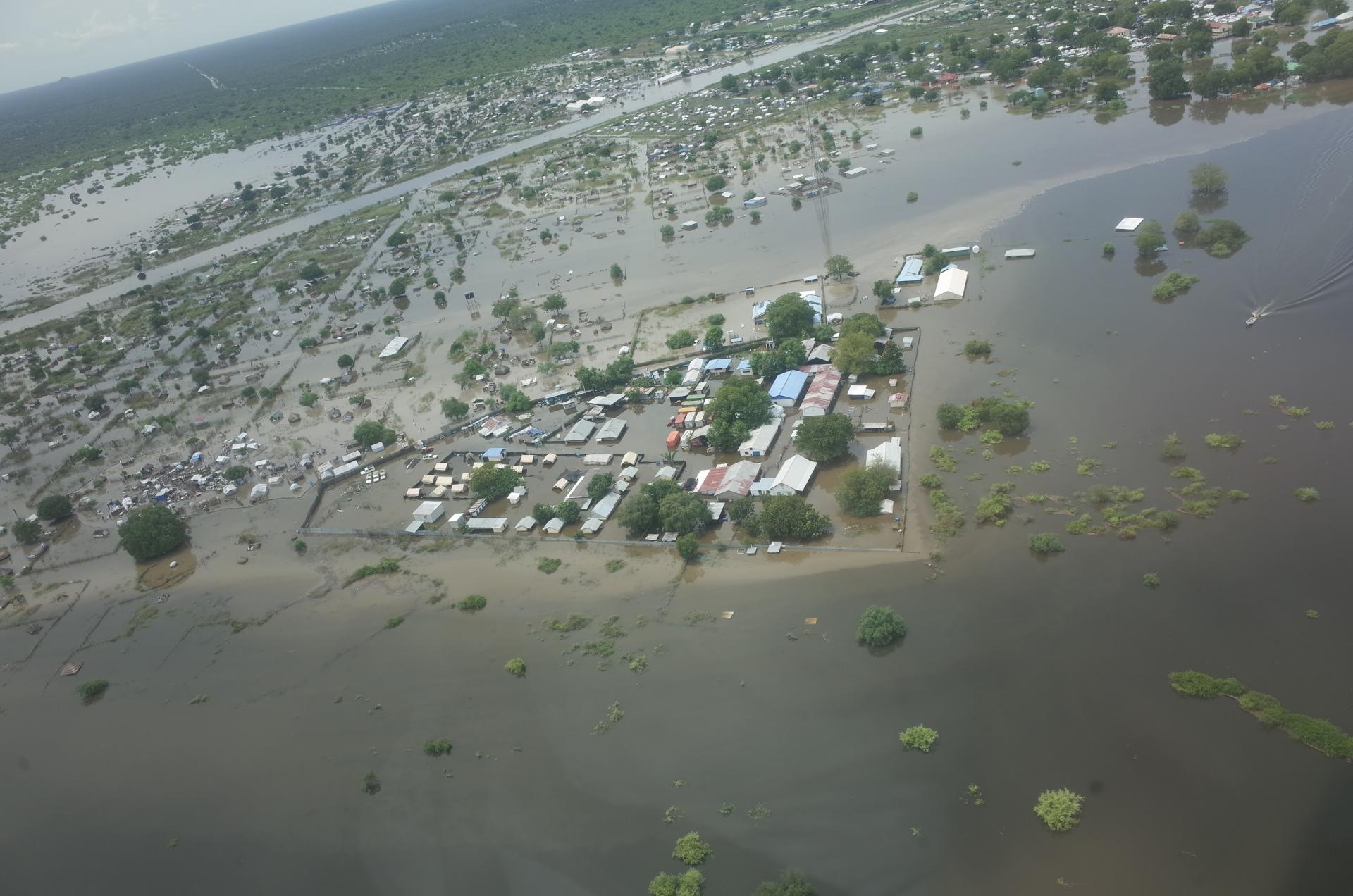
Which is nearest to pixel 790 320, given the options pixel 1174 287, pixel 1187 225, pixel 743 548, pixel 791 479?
pixel 791 479

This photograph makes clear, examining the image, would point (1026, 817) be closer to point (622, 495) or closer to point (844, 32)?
point (622, 495)

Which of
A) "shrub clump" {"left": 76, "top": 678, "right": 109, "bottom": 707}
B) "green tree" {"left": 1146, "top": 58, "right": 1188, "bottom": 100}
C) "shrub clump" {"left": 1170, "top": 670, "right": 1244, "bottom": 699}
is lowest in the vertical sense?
"shrub clump" {"left": 1170, "top": 670, "right": 1244, "bottom": 699}

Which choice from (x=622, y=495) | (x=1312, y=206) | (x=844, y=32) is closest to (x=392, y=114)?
(x=844, y=32)

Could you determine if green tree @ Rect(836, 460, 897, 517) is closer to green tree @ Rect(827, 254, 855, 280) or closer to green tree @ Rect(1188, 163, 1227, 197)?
green tree @ Rect(827, 254, 855, 280)

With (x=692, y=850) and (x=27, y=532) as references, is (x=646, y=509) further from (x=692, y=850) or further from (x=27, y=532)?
(x=27, y=532)

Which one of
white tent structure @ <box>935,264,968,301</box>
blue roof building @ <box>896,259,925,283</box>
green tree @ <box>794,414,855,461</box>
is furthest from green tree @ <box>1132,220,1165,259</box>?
green tree @ <box>794,414,855,461</box>

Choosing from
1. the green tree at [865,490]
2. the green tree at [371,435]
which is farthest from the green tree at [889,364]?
the green tree at [371,435]

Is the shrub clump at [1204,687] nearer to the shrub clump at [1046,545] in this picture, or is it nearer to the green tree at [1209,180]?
the shrub clump at [1046,545]
